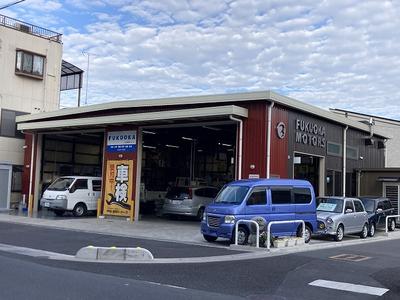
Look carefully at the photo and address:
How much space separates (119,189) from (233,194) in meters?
9.60

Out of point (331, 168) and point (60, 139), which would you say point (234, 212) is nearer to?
point (331, 168)

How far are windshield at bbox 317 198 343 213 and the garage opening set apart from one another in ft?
25.1

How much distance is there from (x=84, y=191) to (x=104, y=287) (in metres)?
17.7

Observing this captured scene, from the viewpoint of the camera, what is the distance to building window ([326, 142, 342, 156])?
26.7 metres

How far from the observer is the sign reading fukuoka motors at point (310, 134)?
23.6 metres

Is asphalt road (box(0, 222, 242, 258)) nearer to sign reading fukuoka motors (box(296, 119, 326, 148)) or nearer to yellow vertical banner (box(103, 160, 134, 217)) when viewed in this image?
yellow vertical banner (box(103, 160, 134, 217))

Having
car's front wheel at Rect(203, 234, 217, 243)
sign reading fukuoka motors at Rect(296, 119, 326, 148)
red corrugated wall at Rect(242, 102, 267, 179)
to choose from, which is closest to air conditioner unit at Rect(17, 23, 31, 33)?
red corrugated wall at Rect(242, 102, 267, 179)

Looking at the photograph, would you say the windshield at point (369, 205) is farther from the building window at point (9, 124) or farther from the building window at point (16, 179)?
the building window at point (9, 124)

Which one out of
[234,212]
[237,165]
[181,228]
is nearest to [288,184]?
[234,212]

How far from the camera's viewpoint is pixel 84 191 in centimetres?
2642

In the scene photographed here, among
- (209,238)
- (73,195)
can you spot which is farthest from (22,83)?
(209,238)

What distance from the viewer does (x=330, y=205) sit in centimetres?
2009

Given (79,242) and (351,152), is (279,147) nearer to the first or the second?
(351,152)

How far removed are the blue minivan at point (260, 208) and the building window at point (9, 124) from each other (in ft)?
63.1
